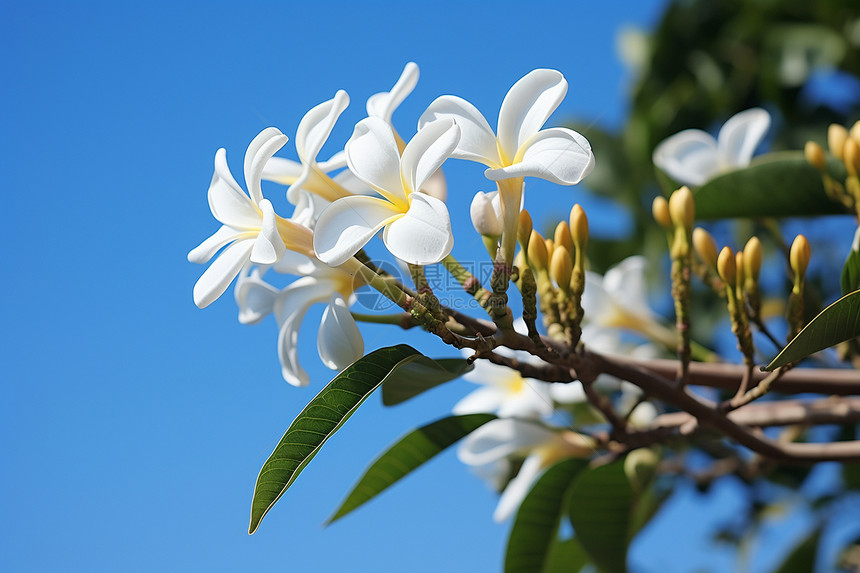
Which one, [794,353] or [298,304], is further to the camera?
[298,304]

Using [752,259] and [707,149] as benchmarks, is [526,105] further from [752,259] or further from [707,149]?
[707,149]

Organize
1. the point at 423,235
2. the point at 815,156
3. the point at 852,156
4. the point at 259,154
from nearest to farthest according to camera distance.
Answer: the point at 423,235
the point at 259,154
the point at 852,156
the point at 815,156

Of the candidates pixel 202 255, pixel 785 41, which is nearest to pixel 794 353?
pixel 202 255

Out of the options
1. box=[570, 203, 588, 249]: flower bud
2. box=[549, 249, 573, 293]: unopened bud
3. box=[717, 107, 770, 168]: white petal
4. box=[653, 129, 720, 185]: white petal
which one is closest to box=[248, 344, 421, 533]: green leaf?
box=[549, 249, 573, 293]: unopened bud

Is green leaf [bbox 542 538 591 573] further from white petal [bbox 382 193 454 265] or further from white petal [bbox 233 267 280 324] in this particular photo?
white petal [bbox 382 193 454 265]

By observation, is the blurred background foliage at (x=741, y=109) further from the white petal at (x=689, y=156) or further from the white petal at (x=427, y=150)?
the white petal at (x=427, y=150)

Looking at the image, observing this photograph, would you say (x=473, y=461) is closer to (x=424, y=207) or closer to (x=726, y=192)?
(x=726, y=192)

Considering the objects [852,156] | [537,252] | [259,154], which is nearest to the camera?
[259,154]

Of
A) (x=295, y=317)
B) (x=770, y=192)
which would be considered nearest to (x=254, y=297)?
(x=295, y=317)
